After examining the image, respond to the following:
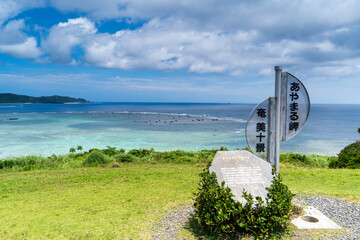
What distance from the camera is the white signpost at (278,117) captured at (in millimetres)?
5828

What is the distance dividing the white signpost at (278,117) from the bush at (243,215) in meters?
1.39

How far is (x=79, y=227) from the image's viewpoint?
17.5 ft

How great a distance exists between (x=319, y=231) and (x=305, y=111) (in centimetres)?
264

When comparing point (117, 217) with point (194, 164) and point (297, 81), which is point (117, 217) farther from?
point (194, 164)

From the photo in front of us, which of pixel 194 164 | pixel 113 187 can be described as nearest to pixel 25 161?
pixel 113 187

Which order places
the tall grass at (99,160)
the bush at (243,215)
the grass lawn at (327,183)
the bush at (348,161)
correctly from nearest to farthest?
the bush at (243,215) → the grass lawn at (327,183) → the bush at (348,161) → the tall grass at (99,160)

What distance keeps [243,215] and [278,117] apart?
2.55 metres

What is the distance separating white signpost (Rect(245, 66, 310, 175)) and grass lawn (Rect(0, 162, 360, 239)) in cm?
270

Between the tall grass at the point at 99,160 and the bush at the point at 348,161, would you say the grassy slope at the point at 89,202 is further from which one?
the bush at the point at 348,161

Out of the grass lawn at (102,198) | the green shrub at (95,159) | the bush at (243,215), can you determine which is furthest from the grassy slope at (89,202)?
the green shrub at (95,159)

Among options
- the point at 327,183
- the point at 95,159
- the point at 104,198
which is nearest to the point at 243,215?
the point at 104,198

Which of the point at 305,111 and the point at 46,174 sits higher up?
the point at 305,111

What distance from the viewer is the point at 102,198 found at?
723 cm

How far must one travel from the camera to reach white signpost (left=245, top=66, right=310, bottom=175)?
5.83 metres
